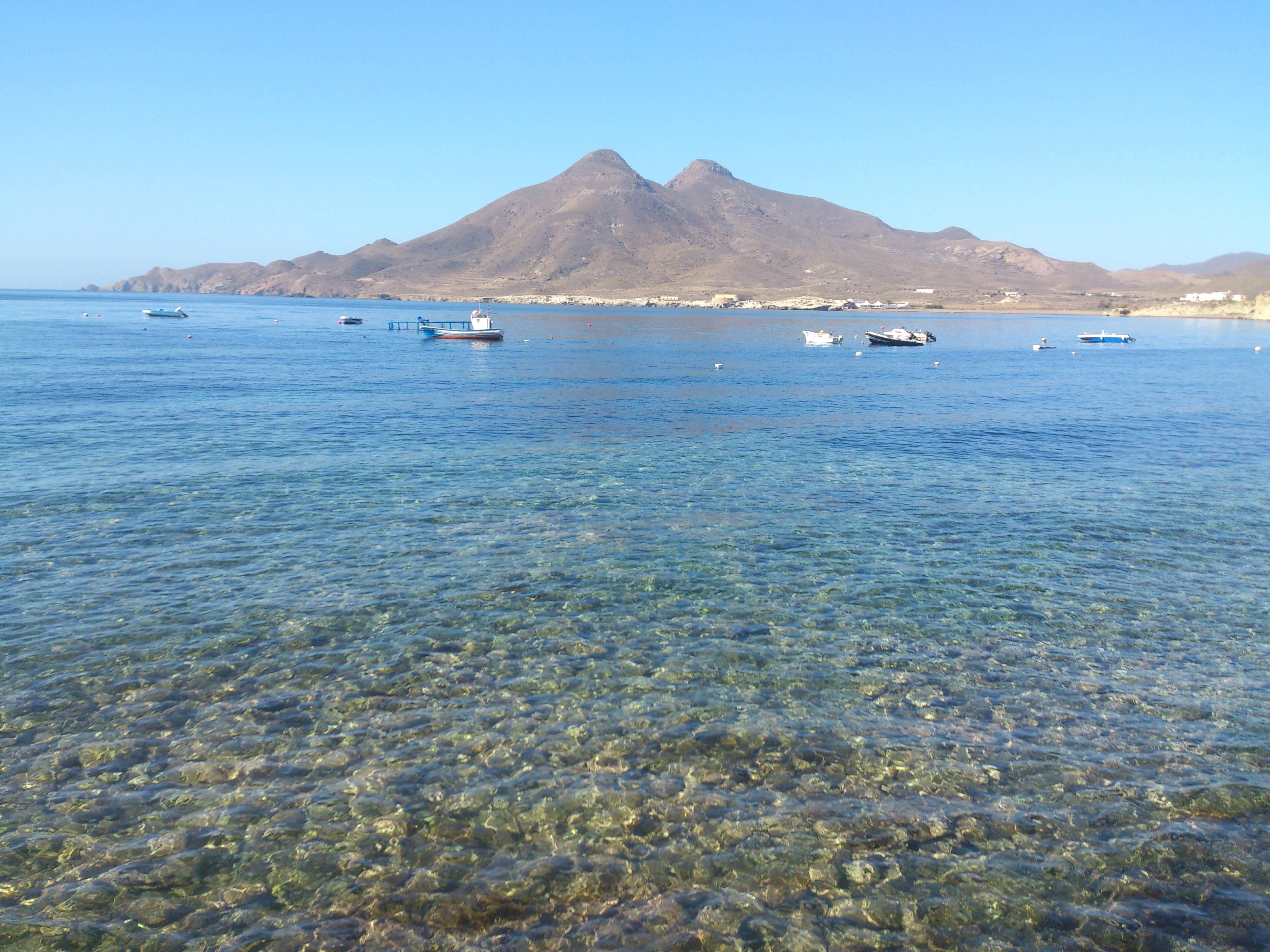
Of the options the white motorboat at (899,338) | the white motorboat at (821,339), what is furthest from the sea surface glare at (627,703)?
the white motorboat at (899,338)

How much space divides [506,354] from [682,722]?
72.4 meters

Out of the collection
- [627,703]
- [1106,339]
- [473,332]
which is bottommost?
[627,703]

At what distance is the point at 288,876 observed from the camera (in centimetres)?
786

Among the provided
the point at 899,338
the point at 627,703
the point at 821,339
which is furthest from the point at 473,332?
the point at 627,703

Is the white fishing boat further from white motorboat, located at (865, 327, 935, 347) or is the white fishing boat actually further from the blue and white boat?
the blue and white boat

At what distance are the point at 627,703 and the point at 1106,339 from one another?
422ft

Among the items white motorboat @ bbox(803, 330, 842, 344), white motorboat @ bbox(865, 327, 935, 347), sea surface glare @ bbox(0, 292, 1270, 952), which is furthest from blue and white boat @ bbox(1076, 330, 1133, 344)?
sea surface glare @ bbox(0, 292, 1270, 952)

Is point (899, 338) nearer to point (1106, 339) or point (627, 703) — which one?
point (1106, 339)

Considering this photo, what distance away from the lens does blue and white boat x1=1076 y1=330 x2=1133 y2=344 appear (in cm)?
11212

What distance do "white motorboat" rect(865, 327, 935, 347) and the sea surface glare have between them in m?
76.5

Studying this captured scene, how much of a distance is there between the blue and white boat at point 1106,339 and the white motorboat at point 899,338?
2972cm

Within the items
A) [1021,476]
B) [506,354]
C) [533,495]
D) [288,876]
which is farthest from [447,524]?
[506,354]

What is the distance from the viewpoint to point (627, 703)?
11312 mm

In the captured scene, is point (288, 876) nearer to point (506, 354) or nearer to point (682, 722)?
point (682, 722)
